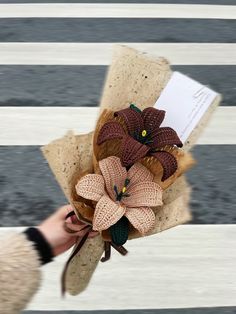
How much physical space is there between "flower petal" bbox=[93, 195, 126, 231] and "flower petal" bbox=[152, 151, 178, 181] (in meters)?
0.12

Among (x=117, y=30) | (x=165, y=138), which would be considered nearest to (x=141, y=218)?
(x=165, y=138)

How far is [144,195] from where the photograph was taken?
4.42 ft

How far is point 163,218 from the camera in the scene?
53.0 inches

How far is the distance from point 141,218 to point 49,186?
5.52ft

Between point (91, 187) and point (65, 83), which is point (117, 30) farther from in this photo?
point (91, 187)

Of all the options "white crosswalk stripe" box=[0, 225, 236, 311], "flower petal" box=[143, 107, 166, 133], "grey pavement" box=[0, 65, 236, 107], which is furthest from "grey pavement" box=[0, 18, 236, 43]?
"flower petal" box=[143, 107, 166, 133]

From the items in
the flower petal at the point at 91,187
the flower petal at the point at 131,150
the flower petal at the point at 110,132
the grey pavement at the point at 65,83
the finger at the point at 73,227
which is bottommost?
the grey pavement at the point at 65,83

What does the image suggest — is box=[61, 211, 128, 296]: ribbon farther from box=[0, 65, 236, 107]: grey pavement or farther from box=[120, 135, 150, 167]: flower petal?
box=[0, 65, 236, 107]: grey pavement

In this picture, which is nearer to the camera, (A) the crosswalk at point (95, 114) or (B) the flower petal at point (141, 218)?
(B) the flower petal at point (141, 218)

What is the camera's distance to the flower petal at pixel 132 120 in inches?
53.3

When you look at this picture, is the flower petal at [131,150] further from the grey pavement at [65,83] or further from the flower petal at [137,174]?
the grey pavement at [65,83]

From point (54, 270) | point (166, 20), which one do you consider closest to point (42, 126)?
point (54, 270)

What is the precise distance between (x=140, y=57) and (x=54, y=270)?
124 centimetres

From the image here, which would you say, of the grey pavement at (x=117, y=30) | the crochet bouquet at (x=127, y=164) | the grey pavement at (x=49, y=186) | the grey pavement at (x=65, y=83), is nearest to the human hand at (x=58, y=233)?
the crochet bouquet at (x=127, y=164)
